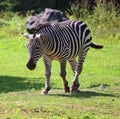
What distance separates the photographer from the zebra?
491 inches

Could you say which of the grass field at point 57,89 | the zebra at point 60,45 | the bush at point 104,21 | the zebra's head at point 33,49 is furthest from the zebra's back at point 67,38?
the bush at point 104,21

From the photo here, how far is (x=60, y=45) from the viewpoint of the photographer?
13.2 m

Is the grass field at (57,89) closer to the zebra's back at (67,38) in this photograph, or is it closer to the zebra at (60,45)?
the zebra at (60,45)

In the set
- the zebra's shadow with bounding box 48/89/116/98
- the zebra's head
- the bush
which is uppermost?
the bush

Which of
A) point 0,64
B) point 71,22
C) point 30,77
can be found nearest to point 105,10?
point 0,64

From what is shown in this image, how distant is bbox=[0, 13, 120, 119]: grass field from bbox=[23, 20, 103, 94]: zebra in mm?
660

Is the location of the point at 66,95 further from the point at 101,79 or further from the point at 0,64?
the point at 0,64

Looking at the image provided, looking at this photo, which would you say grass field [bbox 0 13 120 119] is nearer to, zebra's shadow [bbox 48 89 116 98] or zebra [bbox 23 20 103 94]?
zebra's shadow [bbox 48 89 116 98]

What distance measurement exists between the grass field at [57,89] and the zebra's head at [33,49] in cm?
77

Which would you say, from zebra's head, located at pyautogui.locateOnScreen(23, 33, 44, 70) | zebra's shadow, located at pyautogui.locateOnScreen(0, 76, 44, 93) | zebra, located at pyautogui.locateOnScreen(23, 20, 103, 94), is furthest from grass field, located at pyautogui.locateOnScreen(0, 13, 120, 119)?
zebra's head, located at pyautogui.locateOnScreen(23, 33, 44, 70)

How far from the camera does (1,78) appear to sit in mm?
18000

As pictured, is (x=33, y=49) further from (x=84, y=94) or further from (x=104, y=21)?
(x=104, y=21)

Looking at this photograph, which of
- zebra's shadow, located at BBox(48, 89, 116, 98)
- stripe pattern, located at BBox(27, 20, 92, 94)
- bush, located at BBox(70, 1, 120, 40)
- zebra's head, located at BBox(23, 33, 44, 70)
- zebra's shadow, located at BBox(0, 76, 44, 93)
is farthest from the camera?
bush, located at BBox(70, 1, 120, 40)

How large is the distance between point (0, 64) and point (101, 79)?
17.9ft
